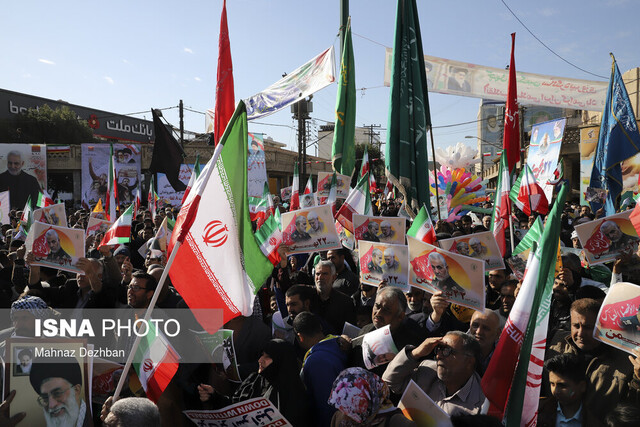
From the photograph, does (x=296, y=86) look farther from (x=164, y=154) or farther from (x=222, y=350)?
(x=222, y=350)

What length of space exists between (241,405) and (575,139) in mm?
27214

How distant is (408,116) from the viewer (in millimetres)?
6348

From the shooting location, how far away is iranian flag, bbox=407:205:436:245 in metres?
5.25

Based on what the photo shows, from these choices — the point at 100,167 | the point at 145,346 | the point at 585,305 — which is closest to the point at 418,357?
the point at 585,305

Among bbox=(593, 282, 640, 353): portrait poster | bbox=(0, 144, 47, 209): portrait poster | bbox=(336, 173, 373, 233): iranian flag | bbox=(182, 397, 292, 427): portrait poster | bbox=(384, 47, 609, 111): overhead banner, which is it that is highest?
bbox=(384, 47, 609, 111): overhead banner

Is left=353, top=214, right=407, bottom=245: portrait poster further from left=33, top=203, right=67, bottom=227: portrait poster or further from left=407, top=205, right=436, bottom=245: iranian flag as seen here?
left=33, top=203, right=67, bottom=227: portrait poster

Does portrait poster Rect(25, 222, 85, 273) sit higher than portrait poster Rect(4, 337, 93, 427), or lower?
higher

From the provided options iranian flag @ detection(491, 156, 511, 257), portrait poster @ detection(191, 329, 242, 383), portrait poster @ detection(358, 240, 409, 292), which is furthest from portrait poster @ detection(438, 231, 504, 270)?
portrait poster @ detection(191, 329, 242, 383)

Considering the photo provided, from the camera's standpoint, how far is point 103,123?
46531 mm

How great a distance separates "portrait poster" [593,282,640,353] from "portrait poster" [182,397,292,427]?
71.0 inches

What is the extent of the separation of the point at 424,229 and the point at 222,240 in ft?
8.59

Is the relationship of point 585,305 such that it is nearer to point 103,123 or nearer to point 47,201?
point 47,201

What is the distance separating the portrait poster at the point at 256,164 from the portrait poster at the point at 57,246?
10931mm

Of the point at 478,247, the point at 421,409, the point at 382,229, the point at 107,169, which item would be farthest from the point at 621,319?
the point at 107,169
